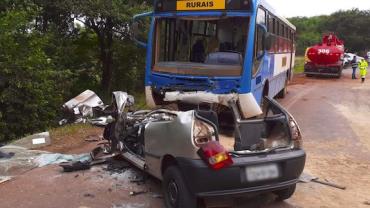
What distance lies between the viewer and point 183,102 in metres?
9.13

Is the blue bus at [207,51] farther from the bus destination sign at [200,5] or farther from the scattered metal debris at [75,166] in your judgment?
the scattered metal debris at [75,166]

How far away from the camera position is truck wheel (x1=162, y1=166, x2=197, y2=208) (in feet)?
16.3

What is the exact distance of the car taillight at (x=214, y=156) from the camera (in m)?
4.69

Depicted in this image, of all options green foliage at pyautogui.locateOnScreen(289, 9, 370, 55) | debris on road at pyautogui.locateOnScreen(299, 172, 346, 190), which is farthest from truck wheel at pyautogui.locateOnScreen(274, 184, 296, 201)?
green foliage at pyautogui.locateOnScreen(289, 9, 370, 55)

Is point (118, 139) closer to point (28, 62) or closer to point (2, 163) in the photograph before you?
point (2, 163)

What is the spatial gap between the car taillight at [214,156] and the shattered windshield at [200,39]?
4917 millimetres

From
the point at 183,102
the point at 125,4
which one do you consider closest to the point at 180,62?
the point at 183,102

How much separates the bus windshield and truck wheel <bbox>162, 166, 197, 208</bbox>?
433 centimetres

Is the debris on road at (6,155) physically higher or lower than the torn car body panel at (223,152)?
lower

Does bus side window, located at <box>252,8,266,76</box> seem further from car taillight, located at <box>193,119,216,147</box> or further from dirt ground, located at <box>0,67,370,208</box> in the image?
car taillight, located at <box>193,119,216,147</box>

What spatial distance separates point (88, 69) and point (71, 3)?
465cm

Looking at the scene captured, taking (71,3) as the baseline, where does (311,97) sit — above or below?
below

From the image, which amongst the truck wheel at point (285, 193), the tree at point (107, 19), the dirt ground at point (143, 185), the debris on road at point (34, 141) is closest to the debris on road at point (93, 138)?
the dirt ground at point (143, 185)

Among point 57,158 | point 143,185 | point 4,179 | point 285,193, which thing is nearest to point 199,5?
point 57,158
